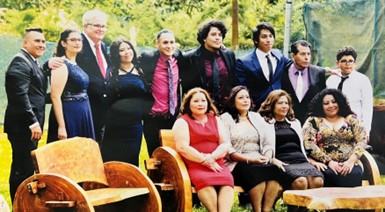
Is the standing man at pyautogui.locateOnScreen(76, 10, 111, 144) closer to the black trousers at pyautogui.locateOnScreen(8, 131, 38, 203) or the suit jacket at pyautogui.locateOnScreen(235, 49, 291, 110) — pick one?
the black trousers at pyautogui.locateOnScreen(8, 131, 38, 203)

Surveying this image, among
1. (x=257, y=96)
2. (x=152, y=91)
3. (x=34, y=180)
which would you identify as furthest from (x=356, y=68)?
(x=34, y=180)

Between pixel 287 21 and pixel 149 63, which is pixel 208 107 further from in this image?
pixel 287 21

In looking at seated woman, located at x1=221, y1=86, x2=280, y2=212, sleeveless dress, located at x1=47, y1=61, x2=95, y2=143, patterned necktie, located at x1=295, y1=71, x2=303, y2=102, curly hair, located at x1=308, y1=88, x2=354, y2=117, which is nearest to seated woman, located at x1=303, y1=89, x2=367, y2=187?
curly hair, located at x1=308, y1=88, x2=354, y2=117

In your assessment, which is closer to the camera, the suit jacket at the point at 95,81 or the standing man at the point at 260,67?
the suit jacket at the point at 95,81

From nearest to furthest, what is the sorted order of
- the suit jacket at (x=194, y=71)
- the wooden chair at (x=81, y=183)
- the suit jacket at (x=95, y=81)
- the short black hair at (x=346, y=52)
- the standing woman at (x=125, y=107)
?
1. the wooden chair at (x=81, y=183)
2. the suit jacket at (x=95, y=81)
3. the standing woman at (x=125, y=107)
4. the suit jacket at (x=194, y=71)
5. the short black hair at (x=346, y=52)

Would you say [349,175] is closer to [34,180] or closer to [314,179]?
[314,179]

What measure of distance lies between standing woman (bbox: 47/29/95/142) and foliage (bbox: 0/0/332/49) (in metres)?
0.10

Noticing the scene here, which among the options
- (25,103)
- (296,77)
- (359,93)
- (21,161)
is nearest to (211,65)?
(296,77)

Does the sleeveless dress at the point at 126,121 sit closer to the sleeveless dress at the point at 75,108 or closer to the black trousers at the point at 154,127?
the black trousers at the point at 154,127

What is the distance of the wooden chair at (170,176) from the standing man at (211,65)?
17.3 inches

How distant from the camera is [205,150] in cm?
589

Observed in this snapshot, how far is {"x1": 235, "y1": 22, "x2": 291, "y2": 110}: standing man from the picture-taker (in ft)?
20.7

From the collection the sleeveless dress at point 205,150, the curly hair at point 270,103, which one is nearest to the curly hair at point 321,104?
the curly hair at point 270,103

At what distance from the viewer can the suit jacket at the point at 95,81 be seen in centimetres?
568
